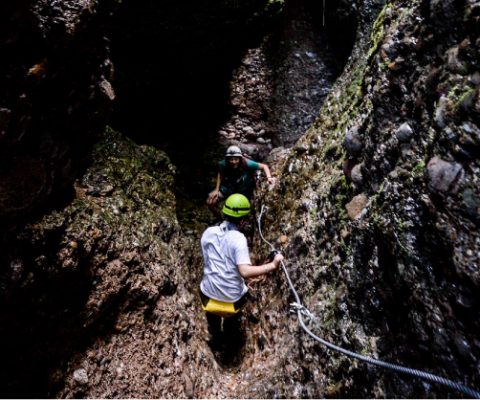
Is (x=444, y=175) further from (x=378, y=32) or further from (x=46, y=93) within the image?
(x=46, y=93)

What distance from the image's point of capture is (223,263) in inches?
164

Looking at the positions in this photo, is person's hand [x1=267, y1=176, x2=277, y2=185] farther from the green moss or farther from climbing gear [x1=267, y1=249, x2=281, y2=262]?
the green moss

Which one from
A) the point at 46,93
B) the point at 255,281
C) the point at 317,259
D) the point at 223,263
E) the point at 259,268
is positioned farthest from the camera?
the point at 255,281

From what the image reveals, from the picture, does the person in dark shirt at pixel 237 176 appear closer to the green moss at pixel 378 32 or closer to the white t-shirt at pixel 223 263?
the white t-shirt at pixel 223 263

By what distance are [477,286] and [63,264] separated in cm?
304

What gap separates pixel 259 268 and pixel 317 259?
0.63 metres

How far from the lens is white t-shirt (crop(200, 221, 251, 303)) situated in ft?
13.1

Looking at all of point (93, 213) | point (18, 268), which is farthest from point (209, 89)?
point (18, 268)

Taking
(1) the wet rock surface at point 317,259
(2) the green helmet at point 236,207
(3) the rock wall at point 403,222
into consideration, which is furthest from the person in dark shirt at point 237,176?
(3) the rock wall at point 403,222

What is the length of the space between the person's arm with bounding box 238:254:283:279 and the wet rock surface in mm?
256

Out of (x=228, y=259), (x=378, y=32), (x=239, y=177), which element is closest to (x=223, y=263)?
(x=228, y=259)

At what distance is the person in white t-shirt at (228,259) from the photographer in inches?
155

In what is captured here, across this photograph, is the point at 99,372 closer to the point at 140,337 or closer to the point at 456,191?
the point at 140,337

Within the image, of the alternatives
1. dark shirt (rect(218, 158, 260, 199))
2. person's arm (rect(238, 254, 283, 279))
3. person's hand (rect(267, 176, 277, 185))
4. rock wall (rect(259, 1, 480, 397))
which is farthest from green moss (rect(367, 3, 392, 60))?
dark shirt (rect(218, 158, 260, 199))
